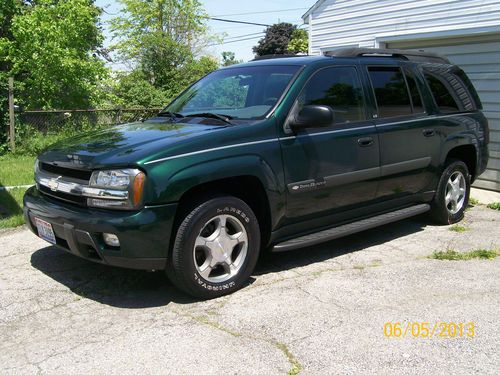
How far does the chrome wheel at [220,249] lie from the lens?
4023mm

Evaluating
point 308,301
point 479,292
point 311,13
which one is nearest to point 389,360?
point 308,301

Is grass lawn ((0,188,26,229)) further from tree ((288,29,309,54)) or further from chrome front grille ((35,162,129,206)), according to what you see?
tree ((288,29,309,54))

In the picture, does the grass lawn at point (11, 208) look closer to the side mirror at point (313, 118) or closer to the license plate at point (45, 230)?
the license plate at point (45, 230)

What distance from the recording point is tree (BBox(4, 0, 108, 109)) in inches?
504

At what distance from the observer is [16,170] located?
9.49 meters

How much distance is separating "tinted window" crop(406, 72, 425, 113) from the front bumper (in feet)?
10.4

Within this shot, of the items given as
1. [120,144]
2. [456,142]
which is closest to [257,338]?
[120,144]

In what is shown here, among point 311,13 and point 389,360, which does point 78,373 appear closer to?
point 389,360

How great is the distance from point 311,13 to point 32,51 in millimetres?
6857

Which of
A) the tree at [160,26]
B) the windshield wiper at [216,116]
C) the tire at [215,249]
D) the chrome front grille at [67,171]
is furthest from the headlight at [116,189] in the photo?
the tree at [160,26]

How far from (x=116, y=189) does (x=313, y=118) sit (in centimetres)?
170

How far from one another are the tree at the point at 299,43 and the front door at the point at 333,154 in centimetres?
3746

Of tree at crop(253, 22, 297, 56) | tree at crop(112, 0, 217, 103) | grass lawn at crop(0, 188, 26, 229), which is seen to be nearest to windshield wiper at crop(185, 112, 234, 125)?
grass lawn at crop(0, 188, 26, 229)
